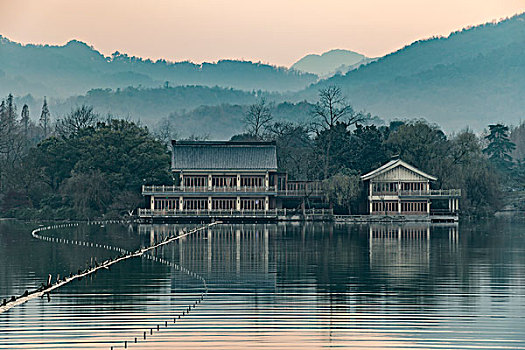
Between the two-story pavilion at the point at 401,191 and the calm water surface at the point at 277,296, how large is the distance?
88.7 feet

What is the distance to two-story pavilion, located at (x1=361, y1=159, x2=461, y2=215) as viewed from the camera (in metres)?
79.8

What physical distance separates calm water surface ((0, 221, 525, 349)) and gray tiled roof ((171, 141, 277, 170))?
28.5 m

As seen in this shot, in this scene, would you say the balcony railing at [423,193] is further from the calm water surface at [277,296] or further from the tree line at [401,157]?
the calm water surface at [277,296]

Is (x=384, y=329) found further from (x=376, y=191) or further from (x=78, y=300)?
(x=376, y=191)

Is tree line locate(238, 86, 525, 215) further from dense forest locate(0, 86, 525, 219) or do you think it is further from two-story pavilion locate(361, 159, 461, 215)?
two-story pavilion locate(361, 159, 461, 215)

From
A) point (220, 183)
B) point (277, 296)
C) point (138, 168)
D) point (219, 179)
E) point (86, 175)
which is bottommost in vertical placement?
point (277, 296)

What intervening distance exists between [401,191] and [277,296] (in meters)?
53.6

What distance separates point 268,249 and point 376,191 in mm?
34976

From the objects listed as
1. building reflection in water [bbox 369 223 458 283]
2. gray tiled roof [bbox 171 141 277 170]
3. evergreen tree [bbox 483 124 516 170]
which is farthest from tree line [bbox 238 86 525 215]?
evergreen tree [bbox 483 124 516 170]

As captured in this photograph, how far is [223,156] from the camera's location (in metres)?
81.7

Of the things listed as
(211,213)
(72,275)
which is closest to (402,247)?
(72,275)

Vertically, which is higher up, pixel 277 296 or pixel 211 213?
pixel 211 213

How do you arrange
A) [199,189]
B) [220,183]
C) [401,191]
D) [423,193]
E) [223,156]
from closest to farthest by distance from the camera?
[423,193], [401,191], [199,189], [220,183], [223,156]

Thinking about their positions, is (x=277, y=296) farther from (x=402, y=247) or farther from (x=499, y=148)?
(x=499, y=148)
